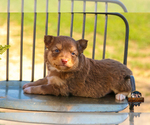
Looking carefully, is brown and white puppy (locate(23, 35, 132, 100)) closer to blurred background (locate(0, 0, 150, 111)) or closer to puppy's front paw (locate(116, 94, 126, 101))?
puppy's front paw (locate(116, 94, 126, 101))

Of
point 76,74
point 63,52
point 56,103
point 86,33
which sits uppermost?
point 86,33

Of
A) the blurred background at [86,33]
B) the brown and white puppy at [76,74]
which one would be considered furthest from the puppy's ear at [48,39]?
the blurred background at [86,33]

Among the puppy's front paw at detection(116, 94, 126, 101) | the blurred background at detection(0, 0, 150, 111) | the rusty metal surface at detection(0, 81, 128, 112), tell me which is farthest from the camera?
the blurred background at detection(0, 0, 150, 111)

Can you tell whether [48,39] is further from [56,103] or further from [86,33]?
[86,33]

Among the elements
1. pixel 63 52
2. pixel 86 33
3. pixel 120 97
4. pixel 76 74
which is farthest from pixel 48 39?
pixel 86 33

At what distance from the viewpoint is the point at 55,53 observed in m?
1.07

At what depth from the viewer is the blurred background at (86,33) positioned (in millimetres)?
1281

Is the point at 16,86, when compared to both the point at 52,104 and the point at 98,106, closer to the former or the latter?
the point at 52,104

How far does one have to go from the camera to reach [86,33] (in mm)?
2975

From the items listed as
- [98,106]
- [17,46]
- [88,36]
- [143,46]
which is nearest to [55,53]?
[98,106]

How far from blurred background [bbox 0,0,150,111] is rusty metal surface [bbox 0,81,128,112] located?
0.46 m

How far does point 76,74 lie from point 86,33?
1899 mm

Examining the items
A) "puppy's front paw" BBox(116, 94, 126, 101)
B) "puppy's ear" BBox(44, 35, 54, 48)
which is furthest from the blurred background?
"puppy's front paw" BBox(116, 94, 126, 101)

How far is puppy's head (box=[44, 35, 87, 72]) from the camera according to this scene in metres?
1.05
